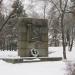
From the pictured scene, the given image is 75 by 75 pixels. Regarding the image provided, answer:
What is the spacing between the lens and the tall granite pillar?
23.3 meters

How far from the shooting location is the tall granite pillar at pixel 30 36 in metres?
23.3

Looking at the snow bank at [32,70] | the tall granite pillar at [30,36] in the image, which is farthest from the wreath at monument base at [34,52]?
the snow bank at [32,70]

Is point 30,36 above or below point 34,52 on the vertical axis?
above

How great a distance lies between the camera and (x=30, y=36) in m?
23.2

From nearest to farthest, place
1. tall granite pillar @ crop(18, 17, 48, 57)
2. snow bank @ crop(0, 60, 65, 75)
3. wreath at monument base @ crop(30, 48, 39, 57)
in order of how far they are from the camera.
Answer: snow bank @ crop(0, 60, 65, 75) < wreath at monument base @ crop(30, 48, 39, 57) < tall granite pillar @ crop(18, 17, 48, 57)

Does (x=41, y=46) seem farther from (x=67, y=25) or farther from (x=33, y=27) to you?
(x=67, y=25)

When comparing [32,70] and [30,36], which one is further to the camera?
[30,36]

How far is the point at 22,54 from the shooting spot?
23.4 m

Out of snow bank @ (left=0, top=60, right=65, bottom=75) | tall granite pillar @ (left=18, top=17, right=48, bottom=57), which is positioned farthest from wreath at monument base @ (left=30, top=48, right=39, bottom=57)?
snow bank @ (left=0, top=60, right=65, bottom=75)

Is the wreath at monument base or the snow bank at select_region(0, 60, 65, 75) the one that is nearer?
the snow bank at select_region(0, 60, 65, 75)

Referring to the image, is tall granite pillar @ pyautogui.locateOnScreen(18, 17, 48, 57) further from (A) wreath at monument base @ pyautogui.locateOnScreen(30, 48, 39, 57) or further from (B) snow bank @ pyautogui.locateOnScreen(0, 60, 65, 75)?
(B) snow bank @ pyautogui.locateOnScreen(0, 60, 65, 75)

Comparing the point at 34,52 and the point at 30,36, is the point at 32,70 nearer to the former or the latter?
the point at 34,52

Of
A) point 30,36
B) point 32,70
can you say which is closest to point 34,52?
point 30,36

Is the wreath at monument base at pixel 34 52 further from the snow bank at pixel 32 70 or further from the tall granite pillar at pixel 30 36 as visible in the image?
the snow bank at pixel 32 70
